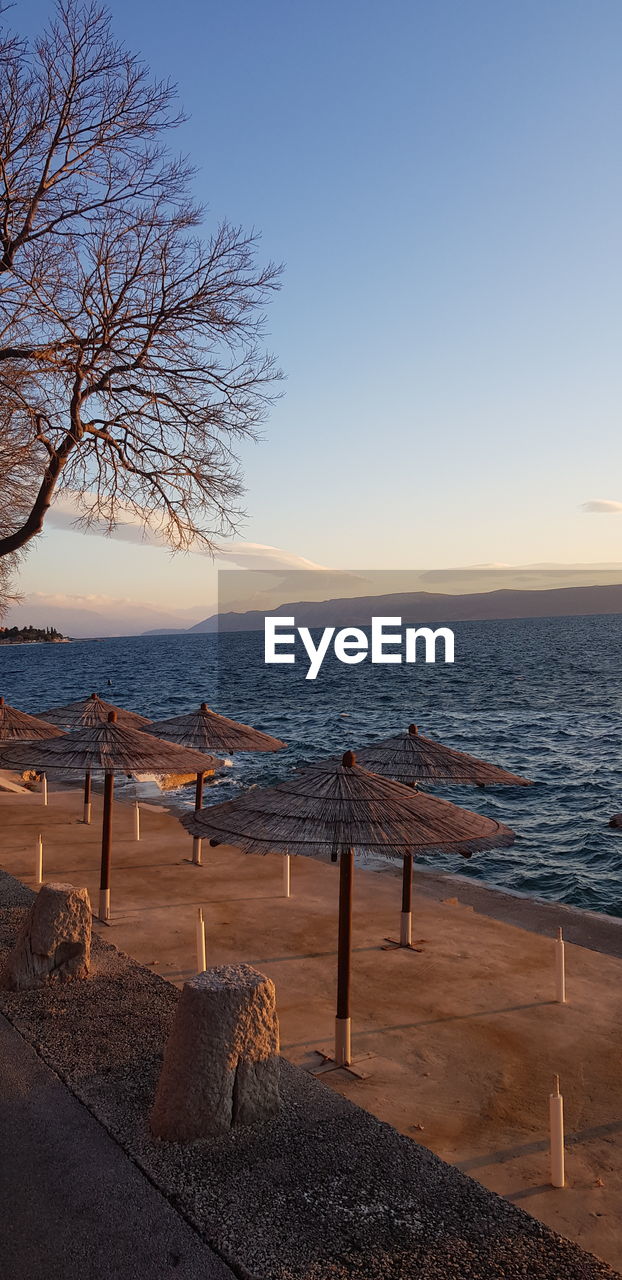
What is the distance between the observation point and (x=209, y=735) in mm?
18562

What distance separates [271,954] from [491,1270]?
8290 mm

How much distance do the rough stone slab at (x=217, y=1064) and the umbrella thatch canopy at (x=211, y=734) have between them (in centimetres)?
1066

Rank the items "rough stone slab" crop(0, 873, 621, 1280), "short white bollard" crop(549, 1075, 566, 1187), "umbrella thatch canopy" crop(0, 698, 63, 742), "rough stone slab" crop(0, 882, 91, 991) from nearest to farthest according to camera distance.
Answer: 1. "rough stone slab" crop(0, 873, 621, 1280)
2. "short white bollard" crop(549, 1075, 566, 1187)
3. "rough stone slab" crop(0, 882, 91, 991)
4. "umbrella thatch canopy" crop(0, 698, 63, 742)

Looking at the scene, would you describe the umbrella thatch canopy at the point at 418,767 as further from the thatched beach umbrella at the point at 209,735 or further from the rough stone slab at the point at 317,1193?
the rough stone slab at the point at 317,1193

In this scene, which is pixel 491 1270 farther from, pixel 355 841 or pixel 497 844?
pixel 497 844

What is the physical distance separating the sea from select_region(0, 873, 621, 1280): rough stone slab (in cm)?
1595

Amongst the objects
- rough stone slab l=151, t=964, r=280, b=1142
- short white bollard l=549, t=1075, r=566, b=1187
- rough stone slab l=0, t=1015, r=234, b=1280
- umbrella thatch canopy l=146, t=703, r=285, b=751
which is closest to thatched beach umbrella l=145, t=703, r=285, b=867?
umbrella thatch canopy l=146, t=703, r=285, b=751

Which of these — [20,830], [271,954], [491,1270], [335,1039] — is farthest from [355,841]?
[20,830]

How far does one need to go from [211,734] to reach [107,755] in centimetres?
453

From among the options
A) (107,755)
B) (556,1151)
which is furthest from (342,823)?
(107,755)

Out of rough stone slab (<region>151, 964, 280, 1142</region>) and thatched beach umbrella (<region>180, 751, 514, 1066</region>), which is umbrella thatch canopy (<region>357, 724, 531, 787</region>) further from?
rough stone slab (<region>151, 964, 280, 1142</region>)

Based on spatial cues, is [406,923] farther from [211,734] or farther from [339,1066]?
[211,734]

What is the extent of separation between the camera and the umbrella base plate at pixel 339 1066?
381 inches

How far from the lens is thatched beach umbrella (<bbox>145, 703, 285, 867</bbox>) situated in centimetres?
1827
